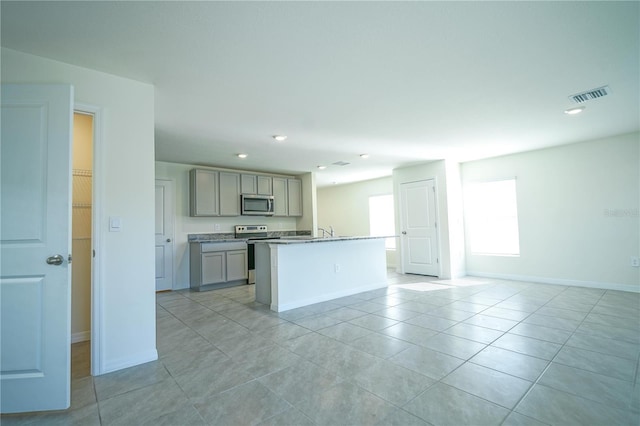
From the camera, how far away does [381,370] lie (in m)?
2.21

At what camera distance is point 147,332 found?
2.49 m

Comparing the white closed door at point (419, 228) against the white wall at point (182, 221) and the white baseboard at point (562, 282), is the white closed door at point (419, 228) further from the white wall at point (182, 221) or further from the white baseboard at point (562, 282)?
the white wall at point (182, 221)

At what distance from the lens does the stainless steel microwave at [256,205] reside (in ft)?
19.8

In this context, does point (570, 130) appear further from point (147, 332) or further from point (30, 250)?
point (30, 250)

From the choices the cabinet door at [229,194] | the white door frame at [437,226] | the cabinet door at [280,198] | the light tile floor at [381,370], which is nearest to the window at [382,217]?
the white door frame at [437,226]

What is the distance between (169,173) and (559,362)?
19.4 ft

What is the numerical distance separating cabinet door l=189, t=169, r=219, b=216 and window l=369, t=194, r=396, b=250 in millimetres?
4191

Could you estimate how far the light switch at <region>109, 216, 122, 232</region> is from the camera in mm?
2367

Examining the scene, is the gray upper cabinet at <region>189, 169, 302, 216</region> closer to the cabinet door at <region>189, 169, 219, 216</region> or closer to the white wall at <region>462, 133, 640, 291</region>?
the cabinet door at <region>189, 169, 219, 216</region>

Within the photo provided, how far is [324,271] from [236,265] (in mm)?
2078

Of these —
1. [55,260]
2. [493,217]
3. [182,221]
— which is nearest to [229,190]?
[182,221]

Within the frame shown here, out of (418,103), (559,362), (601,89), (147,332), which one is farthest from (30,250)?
(601,89)

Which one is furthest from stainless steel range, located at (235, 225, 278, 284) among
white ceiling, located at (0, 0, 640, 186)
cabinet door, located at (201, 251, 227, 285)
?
white ceiling, located at (0, 0, 640, 186)

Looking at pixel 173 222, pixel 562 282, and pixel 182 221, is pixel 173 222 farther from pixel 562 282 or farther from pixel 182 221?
pixel 562 282
